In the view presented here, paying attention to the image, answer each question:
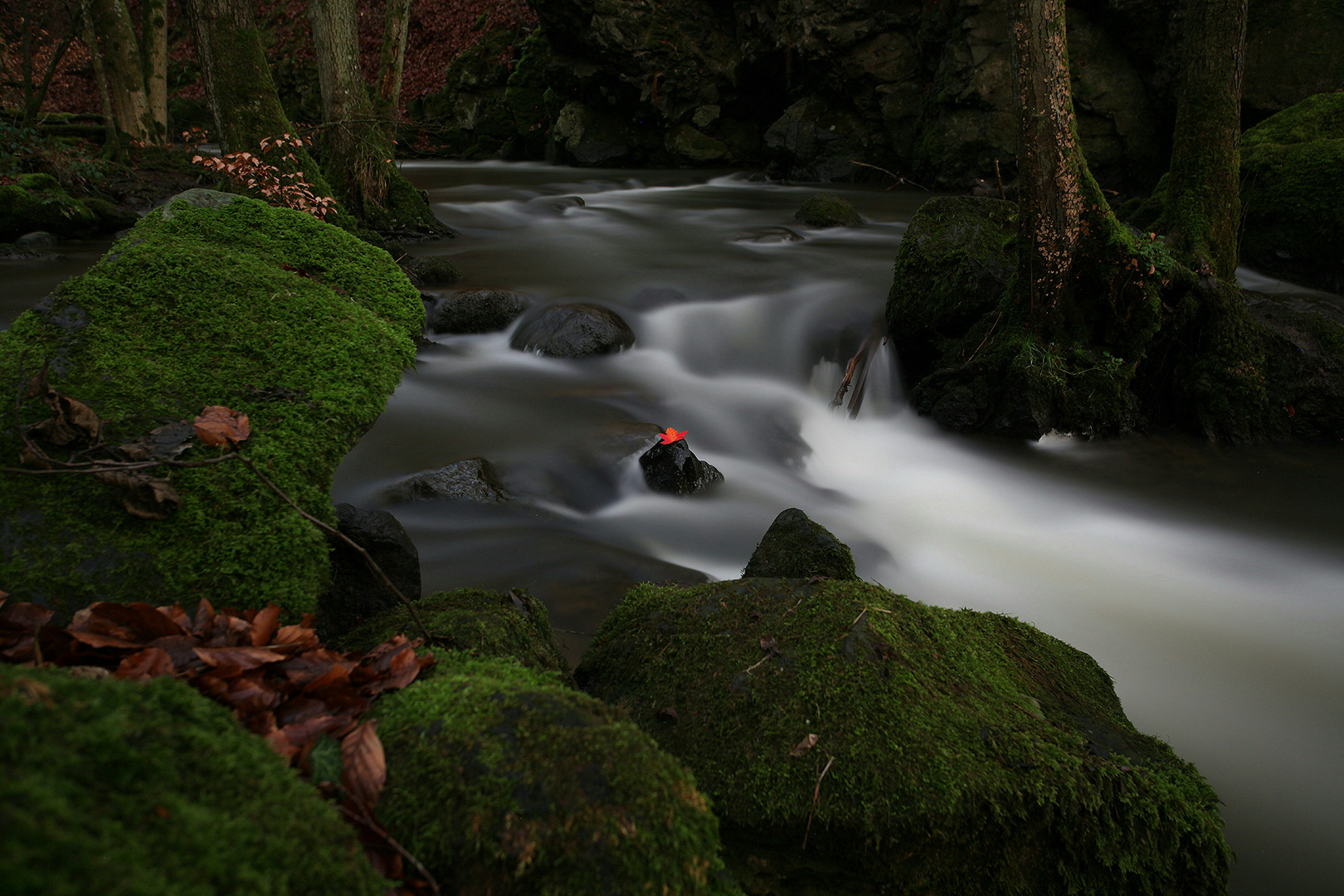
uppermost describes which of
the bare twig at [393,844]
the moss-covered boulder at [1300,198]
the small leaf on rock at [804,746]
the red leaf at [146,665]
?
the moss-covered boulder at [1300,198]

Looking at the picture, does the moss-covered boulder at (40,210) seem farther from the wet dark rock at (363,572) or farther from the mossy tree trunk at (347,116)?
the wet dark rock at (363,572)

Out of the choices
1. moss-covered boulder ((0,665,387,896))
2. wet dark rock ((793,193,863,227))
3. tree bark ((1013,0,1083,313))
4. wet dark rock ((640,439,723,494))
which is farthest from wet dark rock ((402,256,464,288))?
moss-covered boulder ((0,665,387,896))

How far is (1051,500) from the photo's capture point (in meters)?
6.37

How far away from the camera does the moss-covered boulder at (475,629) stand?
2.30m

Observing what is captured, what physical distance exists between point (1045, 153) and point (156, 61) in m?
16.6

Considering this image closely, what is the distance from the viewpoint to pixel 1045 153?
5.97 metres

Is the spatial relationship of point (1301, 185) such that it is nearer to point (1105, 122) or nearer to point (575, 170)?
point (1105, 122)

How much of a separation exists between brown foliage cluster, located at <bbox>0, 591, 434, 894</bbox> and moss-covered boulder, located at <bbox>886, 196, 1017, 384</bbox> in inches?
263

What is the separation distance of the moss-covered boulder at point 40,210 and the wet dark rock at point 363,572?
1015cm

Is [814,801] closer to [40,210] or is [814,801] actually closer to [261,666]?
[261,666]

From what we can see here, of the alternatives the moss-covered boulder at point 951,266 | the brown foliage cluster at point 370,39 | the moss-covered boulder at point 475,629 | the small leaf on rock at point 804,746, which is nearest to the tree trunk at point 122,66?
the brown foliage cluster at point 370,39

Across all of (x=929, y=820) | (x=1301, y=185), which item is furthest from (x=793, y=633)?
(x=1301, y=185)

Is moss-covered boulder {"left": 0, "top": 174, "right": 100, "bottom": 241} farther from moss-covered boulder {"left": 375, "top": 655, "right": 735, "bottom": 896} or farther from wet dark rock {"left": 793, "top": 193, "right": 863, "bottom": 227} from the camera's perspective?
moss-covered boulder {"left": 375, "top": 655, "right": 735, "bottom": 896}

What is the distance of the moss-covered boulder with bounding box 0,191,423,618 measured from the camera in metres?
2.09
